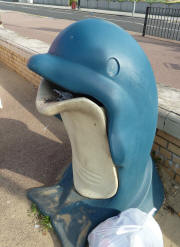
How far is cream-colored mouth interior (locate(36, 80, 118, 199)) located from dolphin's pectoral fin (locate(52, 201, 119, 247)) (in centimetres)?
15

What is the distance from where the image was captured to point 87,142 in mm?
1948

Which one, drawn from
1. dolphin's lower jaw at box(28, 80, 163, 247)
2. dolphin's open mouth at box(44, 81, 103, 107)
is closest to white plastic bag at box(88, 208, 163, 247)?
dolphin's lower jaw at box(28, 80, 163, 247)

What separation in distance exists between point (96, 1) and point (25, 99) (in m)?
28.6

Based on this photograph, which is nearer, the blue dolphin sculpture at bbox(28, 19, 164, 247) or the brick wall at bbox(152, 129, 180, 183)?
the blue dolphin sculpture at bbox(28, 19, 164, 247)

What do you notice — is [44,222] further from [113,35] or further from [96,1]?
[96,1]

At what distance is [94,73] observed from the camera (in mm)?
1521

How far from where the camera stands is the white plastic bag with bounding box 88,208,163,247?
73.4 inches

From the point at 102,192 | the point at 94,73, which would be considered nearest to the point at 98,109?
the point at 94,73

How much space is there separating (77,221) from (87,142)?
979 millimetres

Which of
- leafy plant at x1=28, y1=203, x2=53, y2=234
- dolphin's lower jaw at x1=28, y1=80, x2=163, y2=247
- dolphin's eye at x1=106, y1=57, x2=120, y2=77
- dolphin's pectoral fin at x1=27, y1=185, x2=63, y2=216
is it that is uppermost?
dolphin's eye at x1=106, y1=57, x2=120, y2=77

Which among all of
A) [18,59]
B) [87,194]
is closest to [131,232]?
[87,194]

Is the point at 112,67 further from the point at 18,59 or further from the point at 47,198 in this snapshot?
the point at 18,59

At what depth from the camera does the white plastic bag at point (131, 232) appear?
1.86 metres

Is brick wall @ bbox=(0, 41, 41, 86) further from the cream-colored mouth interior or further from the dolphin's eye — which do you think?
the dolphin's eye
